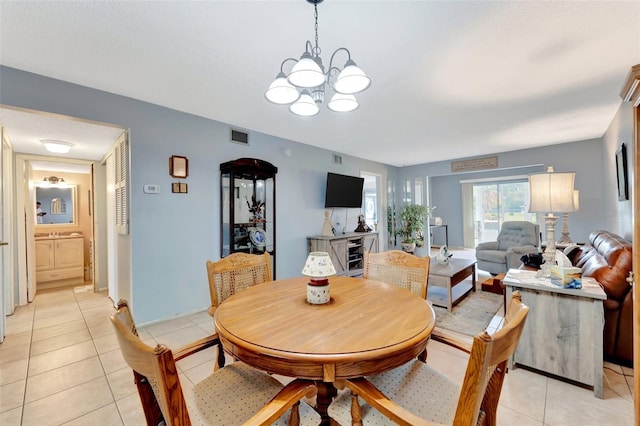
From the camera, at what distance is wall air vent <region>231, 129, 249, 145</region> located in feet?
12.2

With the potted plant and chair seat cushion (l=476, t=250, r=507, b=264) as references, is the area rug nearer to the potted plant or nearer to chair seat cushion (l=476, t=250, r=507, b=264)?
chair seat cushion (l=476, t=250, r=507, b=264)

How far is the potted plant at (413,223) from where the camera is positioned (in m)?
6.65

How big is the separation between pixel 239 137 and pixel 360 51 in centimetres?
224

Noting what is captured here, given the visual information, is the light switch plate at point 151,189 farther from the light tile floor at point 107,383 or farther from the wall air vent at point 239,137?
the light tile floor at point 107,383

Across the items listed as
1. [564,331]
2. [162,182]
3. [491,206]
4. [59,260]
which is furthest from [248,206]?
[491,206]

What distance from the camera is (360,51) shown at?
2.06m

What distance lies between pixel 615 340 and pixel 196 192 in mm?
4107

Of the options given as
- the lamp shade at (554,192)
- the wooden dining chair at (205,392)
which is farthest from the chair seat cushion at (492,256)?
the wooden dining chair at (205,392)

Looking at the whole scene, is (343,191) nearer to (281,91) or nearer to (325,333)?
(281,91)

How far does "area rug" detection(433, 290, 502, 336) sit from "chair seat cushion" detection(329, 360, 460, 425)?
1738 mm

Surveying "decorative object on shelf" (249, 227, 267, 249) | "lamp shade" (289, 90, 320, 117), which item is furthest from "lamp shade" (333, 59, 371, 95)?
"decorative object on shelf" (249, 227, 267, 249)

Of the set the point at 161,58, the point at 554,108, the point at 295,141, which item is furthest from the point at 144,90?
the point at 554,108

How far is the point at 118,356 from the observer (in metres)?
2.39

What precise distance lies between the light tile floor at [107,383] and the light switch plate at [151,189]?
1.43 m
